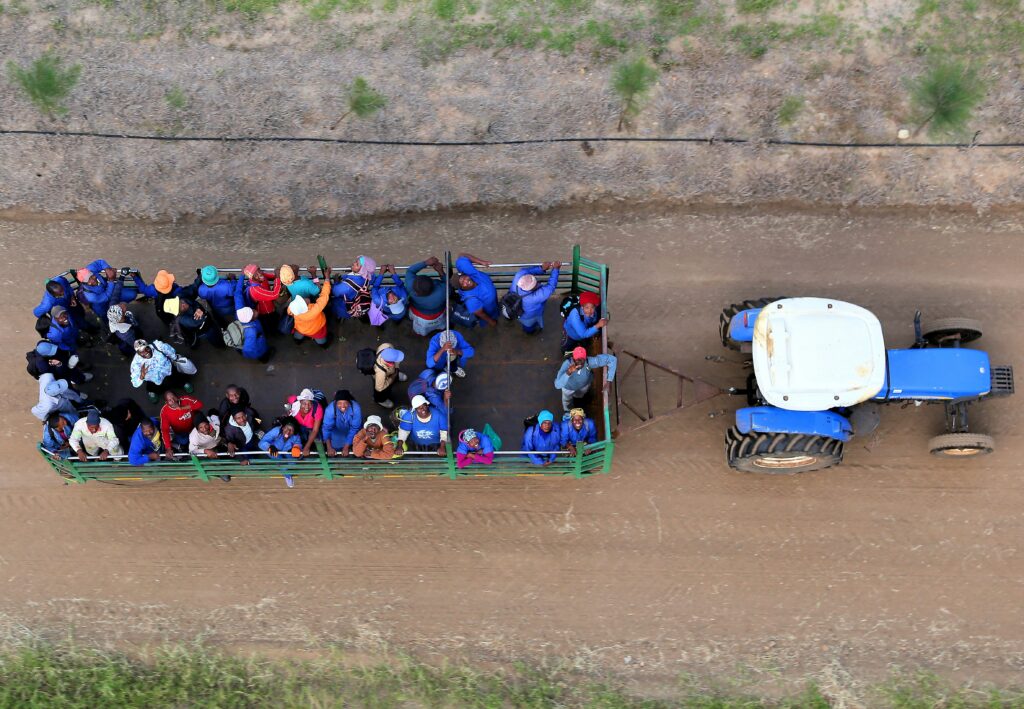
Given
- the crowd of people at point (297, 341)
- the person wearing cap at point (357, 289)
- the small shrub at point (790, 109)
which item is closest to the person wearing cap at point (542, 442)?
the crowd of people at point (297, 341)

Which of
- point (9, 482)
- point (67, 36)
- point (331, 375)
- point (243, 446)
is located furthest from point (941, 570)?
point (67, 36)

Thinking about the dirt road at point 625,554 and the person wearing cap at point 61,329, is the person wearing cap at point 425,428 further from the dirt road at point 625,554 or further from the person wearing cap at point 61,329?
the person wearing cap at point 61,329

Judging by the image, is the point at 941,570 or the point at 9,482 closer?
the point at 941,570

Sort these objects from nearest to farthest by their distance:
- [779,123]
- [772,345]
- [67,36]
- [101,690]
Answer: [772,345] → [101,690] → [779,123] → [67,36]

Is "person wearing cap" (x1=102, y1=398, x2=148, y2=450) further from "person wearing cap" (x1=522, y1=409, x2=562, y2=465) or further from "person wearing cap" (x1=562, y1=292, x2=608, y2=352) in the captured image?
"person wearing cap" (x1=562, y1=292, x2=608, y2=352)

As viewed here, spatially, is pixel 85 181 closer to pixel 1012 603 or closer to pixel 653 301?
pixel 653 301

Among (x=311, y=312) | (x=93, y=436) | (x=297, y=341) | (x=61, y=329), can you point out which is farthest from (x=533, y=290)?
(x=61, y=329)
